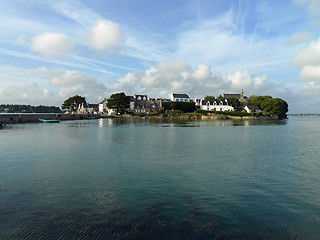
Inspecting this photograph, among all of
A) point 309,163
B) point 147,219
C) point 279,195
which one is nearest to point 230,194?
point 279,195

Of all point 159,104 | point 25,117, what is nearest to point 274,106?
point 159,104

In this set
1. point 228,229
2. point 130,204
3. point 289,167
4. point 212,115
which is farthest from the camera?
point 212,115

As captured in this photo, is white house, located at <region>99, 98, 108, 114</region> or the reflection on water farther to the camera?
white house, located at <region>99, 98, 108, 114</region>

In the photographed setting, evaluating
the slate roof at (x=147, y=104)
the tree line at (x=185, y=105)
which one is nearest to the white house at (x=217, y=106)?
the tree line at (x=185, y=105)

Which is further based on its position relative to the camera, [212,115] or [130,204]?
[212,115]

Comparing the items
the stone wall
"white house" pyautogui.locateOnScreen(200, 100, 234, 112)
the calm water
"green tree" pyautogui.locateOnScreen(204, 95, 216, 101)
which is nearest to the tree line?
"white house" pyautogui.locateOnScreen(200, 100, 234, 112)

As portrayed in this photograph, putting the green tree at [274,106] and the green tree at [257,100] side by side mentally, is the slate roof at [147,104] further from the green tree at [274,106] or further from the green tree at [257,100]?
the green tree at [274,106]

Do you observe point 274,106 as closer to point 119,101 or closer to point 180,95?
point 180,95

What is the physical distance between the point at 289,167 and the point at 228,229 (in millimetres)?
15436

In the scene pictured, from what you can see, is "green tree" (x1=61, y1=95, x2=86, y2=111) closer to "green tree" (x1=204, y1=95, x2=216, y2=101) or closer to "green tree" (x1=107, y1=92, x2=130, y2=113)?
"green tree" (x1=107, y1=92, x2=130, y2=113)

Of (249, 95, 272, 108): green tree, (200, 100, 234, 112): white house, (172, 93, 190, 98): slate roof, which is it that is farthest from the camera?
(172, 93, 190, 98): slate roof

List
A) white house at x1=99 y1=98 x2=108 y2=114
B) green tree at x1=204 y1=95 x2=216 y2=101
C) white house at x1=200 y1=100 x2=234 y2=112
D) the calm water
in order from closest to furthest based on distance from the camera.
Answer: the calm water
white house at x1=200 y1=100 x2=234 y2=112
green tree at x1=204 y1=95 x2=216 y2=101
white house at x1=99 y1=98 x2=108 y2=114

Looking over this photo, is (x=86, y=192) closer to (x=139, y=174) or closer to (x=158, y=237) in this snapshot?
(x=139, y=174)

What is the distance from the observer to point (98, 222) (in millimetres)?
10562
